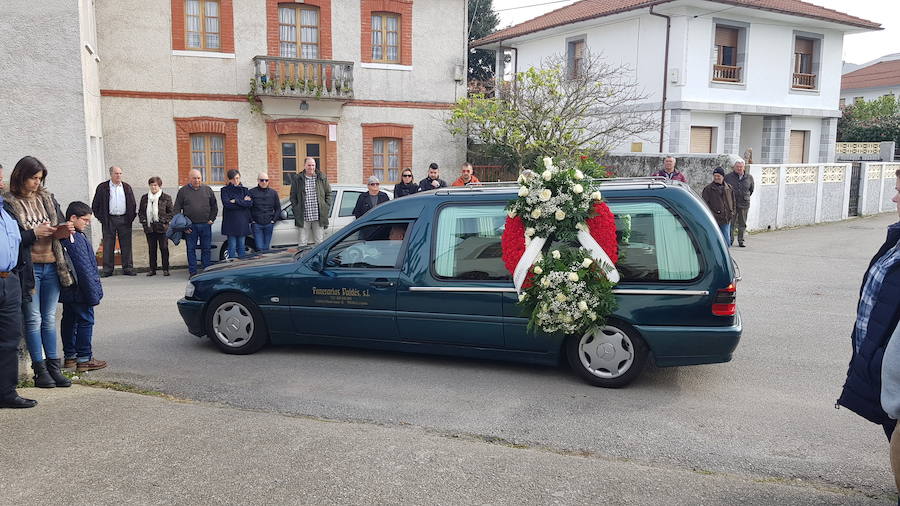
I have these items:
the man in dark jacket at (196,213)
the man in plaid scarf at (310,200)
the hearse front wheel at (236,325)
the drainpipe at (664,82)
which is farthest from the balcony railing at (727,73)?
the hearse front wheel at (236,325)

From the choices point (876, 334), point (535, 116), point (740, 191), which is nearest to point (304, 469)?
point (876, 334)

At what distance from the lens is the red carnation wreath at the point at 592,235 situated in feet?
20.9

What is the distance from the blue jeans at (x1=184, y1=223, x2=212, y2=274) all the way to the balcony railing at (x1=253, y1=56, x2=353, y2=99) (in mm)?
7815

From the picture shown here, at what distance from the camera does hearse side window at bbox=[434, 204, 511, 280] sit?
6.73m

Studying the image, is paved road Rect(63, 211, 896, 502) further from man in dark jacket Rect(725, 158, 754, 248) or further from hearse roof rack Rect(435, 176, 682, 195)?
man in dark jacket Rect(725, 158, 754, 248)

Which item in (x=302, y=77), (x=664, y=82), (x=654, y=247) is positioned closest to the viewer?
(x=654, y=247)

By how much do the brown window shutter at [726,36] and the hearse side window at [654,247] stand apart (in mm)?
22221

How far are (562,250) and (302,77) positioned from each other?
47.4ft

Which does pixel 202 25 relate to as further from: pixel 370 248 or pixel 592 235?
pixel 592 235

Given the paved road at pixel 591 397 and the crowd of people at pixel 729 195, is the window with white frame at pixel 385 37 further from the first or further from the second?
the paved road at pixel 591 397

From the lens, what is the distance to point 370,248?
7184 millimetres

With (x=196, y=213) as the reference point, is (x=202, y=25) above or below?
above

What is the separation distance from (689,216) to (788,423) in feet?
5.84

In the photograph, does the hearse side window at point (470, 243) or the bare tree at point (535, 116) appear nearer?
the hearse side window at point (470, 243)
